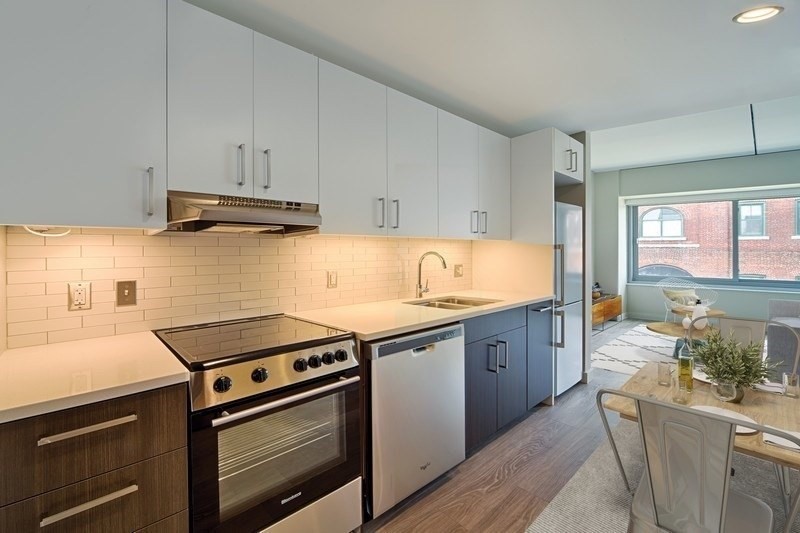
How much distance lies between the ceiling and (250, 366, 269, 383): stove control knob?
164cm

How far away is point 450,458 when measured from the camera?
90.0 inches

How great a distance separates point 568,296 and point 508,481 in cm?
174

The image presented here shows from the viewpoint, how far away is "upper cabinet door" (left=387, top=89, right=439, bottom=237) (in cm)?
246

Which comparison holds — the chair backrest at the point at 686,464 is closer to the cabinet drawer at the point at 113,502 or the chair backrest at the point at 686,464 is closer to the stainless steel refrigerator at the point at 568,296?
the cabinet drawer at the point at 113,502

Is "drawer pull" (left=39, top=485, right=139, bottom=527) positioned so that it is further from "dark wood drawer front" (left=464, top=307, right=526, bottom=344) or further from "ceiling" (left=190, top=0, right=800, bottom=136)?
"ceiling" (left=190, top=0, right=800, bottom=136)

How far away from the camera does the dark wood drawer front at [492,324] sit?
8.07 feet

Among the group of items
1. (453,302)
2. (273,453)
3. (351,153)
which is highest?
(351,153)

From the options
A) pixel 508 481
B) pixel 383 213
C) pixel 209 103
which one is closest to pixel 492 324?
pixel 508 481

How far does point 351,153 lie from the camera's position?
7.28 feet

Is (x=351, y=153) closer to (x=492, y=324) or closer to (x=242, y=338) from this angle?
(x=242, y=338)

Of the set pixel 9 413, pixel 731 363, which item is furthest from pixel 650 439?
pixel 9 413

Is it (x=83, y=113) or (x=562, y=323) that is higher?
(x=83, y=113)

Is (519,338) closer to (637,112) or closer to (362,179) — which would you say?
(362,179)

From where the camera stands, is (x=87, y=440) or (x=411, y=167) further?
(x=411, y=167)
